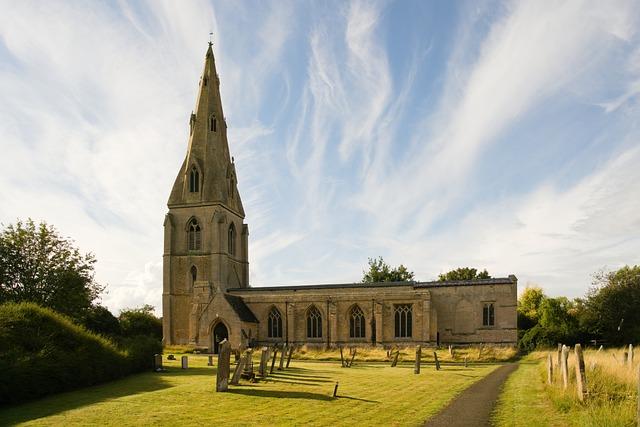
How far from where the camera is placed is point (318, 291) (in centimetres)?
5025

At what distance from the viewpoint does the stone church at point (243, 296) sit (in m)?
46.2

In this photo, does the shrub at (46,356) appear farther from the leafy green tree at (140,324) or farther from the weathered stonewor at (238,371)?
the leafy green tree at (140,324)

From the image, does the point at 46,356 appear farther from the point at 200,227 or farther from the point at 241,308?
the point at 200,227

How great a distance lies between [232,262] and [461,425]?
43.6 m

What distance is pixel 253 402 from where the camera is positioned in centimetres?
1673

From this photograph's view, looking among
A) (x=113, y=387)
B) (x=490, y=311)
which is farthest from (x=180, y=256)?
(x=113, y=387)

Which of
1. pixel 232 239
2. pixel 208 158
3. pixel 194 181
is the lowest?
pixel 232 239

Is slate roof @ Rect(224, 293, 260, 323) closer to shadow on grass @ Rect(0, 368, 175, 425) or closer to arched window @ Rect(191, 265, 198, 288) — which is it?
arched window @ Rect(191, 265, 198, 288)

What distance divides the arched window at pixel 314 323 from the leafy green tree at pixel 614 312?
20.8 m

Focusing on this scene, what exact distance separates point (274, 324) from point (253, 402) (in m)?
33.8

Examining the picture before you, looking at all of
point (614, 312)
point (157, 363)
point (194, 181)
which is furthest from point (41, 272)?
point (614, 312)

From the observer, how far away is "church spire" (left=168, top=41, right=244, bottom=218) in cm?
5356

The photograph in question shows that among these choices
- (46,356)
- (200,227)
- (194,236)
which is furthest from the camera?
(194,236)

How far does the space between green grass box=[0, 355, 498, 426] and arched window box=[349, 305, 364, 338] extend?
78.6ft
